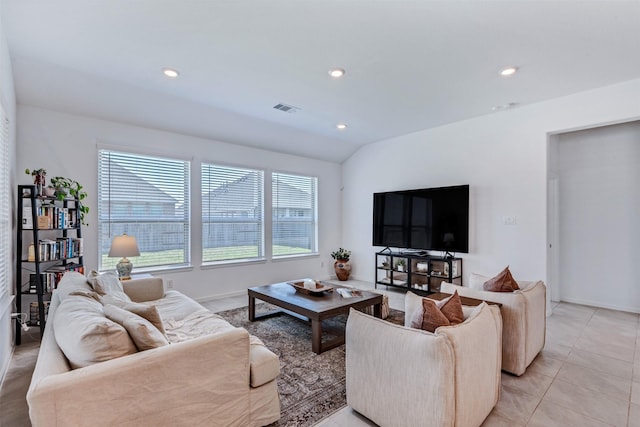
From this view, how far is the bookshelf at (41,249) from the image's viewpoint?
304cm

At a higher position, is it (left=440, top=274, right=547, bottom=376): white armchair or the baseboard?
(left=440, top=274, right=547, bottom=376): white armchair

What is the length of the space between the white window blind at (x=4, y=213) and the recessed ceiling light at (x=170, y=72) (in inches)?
51.4

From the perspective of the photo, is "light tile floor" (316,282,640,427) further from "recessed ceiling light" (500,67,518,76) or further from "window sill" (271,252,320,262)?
"window sill" (271,252,320,262)

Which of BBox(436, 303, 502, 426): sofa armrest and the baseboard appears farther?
the baseboard

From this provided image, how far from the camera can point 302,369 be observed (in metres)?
2.60

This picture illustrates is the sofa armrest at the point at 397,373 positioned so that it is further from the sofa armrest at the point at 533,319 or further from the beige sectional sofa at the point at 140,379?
the sofa armrest at the point at 533,319

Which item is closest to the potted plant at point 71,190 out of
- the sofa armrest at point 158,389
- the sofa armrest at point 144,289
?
the sofa armrest at point 144,289

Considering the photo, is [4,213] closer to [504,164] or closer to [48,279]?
[48,279]

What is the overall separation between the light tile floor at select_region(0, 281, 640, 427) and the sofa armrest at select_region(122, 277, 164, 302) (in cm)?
90

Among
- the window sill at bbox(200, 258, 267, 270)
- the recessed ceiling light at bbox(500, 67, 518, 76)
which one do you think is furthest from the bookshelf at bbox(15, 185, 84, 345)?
the recessed ceiling light at bbox(500, 67, 518, 76)

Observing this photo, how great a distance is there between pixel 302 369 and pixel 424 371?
4.34 feet

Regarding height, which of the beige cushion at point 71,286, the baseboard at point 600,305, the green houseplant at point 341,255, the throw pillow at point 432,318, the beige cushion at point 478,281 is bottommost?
the baseboard at point 600,305

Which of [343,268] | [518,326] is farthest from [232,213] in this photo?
[518,326]

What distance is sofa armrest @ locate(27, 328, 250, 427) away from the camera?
4.11ft
